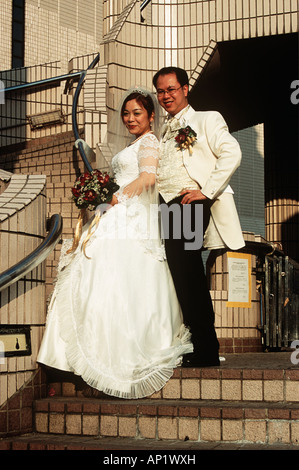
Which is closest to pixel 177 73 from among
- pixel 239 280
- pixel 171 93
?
pixel 171 93

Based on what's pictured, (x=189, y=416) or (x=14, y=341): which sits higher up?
(x=14, y=341)

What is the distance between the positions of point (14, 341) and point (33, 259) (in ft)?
1.78

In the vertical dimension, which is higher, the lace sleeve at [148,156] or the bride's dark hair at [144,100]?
the bride's dark hair at [144,100]

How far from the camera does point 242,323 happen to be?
7746mm

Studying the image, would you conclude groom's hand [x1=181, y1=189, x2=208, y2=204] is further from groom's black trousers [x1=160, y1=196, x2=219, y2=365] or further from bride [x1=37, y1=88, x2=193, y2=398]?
bride [x1=37, y1=88, x2=193, y2=398]

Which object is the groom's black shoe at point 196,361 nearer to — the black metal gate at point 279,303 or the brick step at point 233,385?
the brick step at point 233,385

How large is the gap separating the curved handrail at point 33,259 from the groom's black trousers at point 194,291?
32.2 inches

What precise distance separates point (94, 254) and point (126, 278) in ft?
0.98

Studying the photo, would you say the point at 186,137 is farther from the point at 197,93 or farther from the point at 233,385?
the point at 197,93

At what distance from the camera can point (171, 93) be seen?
5527 mm

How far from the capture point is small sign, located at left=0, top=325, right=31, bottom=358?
4.70 m

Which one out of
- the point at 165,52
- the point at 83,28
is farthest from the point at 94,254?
the point at 83,28

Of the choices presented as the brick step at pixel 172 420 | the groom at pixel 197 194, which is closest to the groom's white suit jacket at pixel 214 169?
the groom at pixel 197 194

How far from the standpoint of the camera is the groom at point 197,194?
17.0 ft
